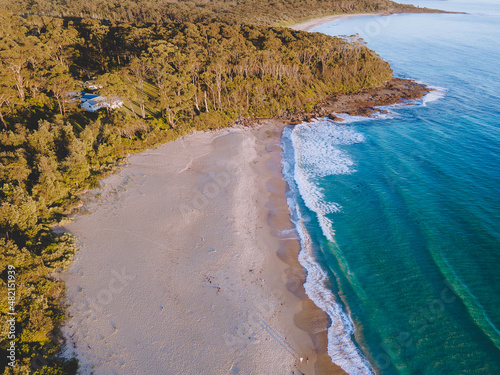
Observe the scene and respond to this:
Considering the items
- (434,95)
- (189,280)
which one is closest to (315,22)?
(434,95)

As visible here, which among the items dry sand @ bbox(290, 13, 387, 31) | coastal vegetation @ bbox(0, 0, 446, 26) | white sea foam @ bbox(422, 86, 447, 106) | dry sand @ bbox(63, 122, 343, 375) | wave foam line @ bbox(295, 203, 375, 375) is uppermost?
coastal vegetation @ bbox(0, 0, 446, 26)

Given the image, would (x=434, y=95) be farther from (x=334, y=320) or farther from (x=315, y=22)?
(x=315, y=22)

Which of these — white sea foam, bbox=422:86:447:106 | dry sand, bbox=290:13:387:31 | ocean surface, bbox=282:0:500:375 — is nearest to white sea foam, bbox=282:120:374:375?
ocean surface, bbox=282:0:500:375

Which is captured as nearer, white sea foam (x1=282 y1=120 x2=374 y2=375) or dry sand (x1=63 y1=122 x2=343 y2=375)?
dry sand (x1=63 y1=122 x2=343 y2=375)

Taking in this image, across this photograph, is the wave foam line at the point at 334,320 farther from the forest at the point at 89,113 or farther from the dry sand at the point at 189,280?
the forest at the point at 89,113

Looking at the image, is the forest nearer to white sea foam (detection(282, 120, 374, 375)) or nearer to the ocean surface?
white sea foam (detection(282, 120, 374, 375))

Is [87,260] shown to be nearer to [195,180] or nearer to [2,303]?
[2,303]

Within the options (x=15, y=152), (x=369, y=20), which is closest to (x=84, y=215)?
(x=15, y=152)
